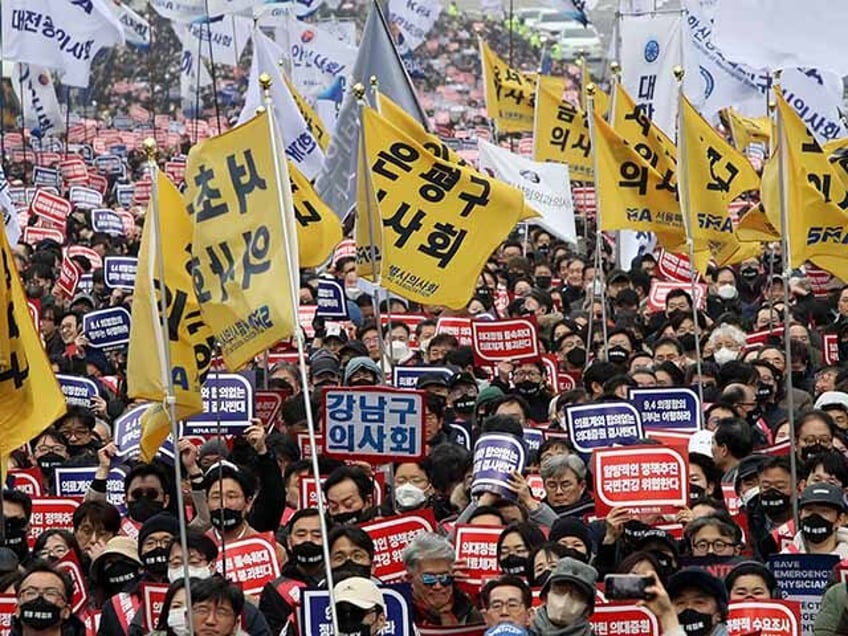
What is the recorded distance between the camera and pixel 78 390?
1552 cm

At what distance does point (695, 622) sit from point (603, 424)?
12.8 ft

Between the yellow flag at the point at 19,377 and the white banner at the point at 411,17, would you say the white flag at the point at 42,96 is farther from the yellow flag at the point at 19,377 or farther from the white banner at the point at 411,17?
the yellow flag at the point at 19,377

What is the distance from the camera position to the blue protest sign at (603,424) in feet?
42.7

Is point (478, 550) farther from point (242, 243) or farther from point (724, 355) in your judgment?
point (724, 355)

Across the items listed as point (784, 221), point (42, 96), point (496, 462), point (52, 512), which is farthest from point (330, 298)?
point (42, 96)

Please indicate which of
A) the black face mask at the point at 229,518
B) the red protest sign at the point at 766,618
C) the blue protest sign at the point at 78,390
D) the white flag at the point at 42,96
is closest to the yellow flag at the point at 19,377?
the black face mask at the point at 229,518

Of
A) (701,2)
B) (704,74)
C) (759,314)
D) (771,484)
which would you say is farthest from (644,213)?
(701,2)

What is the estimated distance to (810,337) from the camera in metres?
17.0

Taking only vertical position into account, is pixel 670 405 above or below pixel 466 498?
below

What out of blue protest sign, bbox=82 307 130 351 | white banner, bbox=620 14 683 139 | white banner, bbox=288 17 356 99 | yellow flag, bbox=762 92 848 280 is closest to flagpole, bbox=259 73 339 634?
yellow flag, bbox=762 92 848 280

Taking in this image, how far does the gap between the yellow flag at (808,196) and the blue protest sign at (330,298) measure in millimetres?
6272

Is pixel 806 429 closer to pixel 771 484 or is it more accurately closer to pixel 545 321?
pixel 771 484

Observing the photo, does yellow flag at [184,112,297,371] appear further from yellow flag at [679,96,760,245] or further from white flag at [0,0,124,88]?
white flag at [0,0,124,88]

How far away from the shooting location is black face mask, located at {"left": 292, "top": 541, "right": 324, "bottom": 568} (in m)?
10.4
